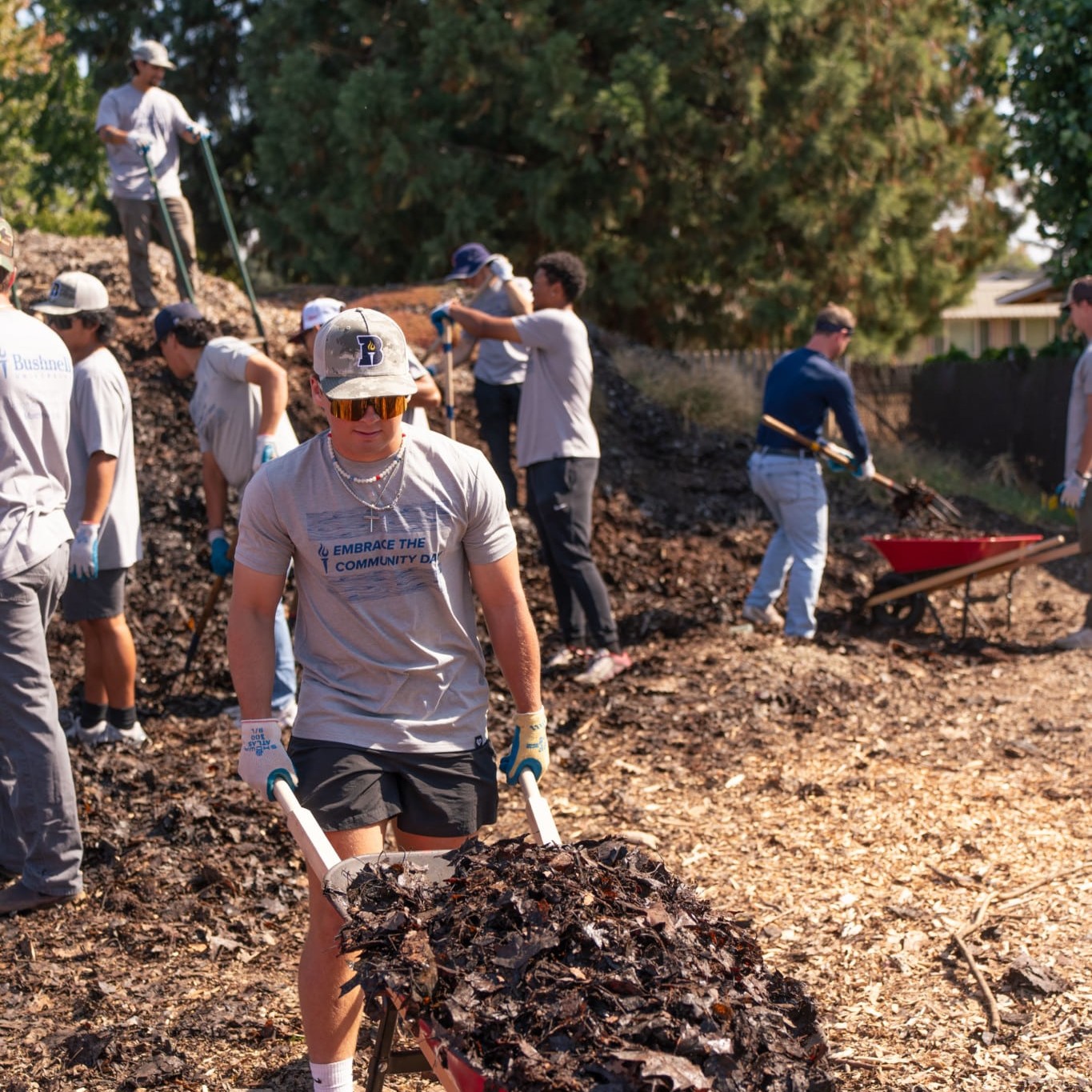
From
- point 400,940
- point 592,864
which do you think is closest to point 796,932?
point 592,864

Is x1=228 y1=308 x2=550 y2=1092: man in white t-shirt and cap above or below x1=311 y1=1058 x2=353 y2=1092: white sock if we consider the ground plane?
above

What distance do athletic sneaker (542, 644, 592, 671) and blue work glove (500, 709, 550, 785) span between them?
4280mm

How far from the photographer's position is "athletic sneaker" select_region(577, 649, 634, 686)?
735 centimetres

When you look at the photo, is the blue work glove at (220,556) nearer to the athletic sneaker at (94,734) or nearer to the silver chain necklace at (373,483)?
the athletic sneaker at (94,734)

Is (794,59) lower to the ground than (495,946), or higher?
higher

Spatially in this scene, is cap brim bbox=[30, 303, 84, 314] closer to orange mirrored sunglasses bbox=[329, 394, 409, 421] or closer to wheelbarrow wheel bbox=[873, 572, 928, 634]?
orange mirrored sunglasses bbox=[329, 394, 409, 421]

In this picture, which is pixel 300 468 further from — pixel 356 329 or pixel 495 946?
pixel 495 946

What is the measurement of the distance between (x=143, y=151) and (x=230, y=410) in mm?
4886

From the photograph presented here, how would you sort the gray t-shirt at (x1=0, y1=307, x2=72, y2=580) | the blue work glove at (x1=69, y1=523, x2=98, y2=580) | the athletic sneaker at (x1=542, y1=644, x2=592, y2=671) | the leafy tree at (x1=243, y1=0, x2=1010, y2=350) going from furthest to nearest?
the leafy tree at (x1=243, y1=0, x2=1010, y2=350) < the athletic sneaker at (x1=542, y1=644, x2=592, y2=671) < the blue work glove at (x1=69, y1=523, x2=98, y2=580) < the gray t-shirt at (x1=0, y1=307, x2=72, y2=580)

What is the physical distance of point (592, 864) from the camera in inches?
112

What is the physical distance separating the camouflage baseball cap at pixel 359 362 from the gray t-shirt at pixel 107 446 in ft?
9.11

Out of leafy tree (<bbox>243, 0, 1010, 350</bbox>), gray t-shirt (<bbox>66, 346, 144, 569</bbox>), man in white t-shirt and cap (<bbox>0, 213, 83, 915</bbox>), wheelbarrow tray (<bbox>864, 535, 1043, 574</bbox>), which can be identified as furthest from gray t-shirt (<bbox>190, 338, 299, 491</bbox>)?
leafy tree (<bbox>243, 0, 1010, 350</bbox>)

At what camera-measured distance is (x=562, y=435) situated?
7.31 m

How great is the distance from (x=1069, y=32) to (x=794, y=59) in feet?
10.4
